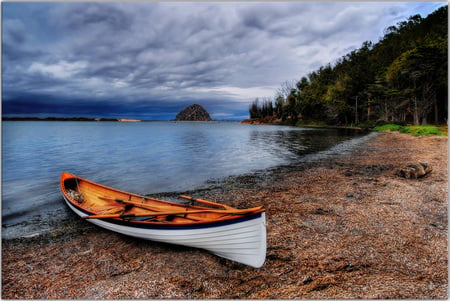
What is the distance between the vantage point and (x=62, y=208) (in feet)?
30.0

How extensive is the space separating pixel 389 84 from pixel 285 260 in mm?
55953

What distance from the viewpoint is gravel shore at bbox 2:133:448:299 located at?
4164 millimetres

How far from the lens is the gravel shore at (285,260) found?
164 inches

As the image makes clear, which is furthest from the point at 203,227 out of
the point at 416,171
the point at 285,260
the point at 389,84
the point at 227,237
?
the point at 389,84

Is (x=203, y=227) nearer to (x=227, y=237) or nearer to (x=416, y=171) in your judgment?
(x=227, y=237)

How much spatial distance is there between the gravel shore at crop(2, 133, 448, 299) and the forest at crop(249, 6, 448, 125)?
4257 cm

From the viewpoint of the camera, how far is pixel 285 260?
493 cm

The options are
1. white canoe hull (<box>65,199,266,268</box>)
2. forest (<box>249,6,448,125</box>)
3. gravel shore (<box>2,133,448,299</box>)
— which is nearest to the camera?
gravel shore (<box>2,133,448,299</box>)

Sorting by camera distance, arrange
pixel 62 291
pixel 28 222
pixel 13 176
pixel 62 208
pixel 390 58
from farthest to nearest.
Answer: pixel 390 58, pixel 13 176, pixel 62 208, pixel 28 222, pixel 62 291

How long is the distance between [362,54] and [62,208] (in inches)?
3388

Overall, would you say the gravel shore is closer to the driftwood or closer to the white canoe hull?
the white canoe hull

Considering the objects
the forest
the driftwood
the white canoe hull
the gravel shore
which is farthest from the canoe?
the forest

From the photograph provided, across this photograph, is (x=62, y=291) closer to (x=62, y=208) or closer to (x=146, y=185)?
(x=62, y=208)

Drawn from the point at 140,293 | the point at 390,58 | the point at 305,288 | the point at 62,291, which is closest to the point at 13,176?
the point at 62,291
